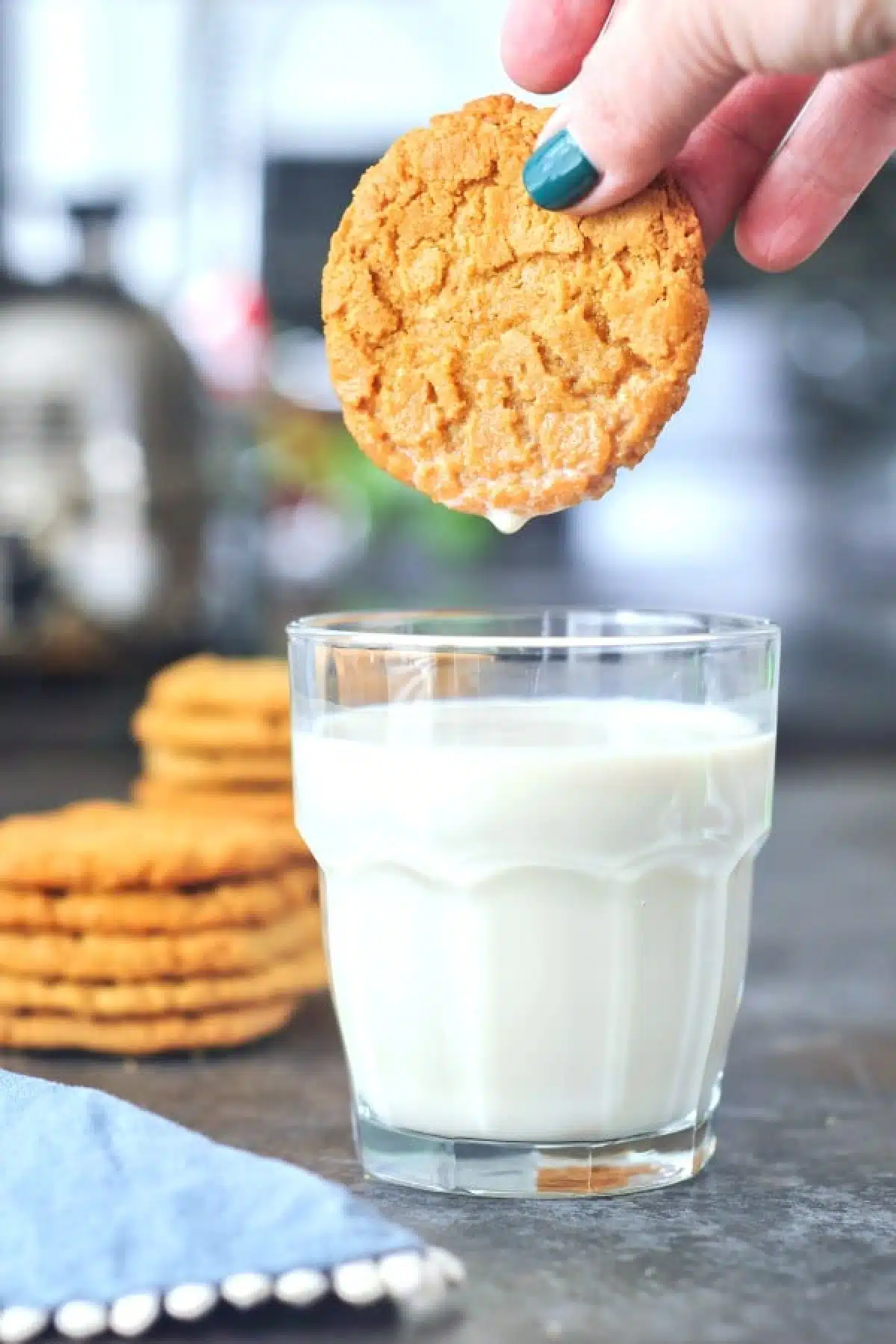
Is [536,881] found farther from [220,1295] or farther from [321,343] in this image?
[321,343]

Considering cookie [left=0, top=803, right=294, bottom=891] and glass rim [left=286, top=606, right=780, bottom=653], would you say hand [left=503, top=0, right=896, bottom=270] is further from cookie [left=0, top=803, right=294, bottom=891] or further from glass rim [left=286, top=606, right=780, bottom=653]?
cookie [left=0, top=803, right=294, bottom=891]

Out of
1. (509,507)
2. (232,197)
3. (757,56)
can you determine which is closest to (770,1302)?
(509,507)

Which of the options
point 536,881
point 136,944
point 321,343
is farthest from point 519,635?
point 321,343

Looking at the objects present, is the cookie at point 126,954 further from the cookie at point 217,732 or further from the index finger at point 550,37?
the index finger at point 550,37

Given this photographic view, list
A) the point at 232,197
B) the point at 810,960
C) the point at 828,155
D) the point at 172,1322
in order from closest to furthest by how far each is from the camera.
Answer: the point at 172,1322
the point at 828,155
the point at 810,960
the point at 232,197

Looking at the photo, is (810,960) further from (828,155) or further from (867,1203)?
(828,155)

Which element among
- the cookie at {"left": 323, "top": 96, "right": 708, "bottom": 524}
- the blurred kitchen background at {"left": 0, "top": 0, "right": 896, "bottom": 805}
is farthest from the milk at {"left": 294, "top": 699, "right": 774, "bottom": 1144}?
the blurred kitchen background at {"left": 0, "top": 0, "right": 896, "bottom": 805}
